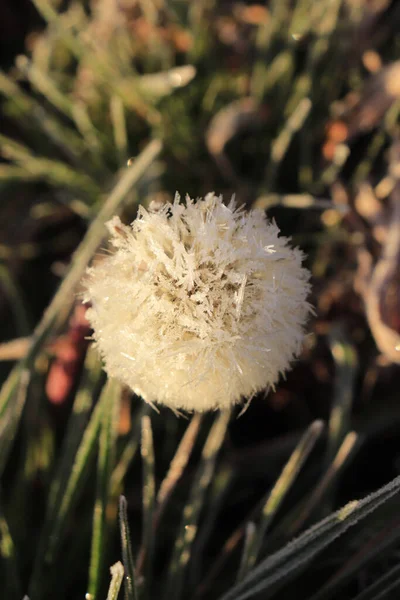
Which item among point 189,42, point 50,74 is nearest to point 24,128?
point 50,74

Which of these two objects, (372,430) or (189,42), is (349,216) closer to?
(372,430)

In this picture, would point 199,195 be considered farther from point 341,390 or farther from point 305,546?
point 305,546

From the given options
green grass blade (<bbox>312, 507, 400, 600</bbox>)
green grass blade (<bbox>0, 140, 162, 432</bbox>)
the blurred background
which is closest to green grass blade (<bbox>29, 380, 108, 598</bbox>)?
the blurred background

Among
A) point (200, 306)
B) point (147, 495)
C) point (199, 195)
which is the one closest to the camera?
point (200, 306)

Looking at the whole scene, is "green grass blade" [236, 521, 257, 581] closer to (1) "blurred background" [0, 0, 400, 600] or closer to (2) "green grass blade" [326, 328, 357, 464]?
(1) "blurred background" [0, 0, 400, 600]

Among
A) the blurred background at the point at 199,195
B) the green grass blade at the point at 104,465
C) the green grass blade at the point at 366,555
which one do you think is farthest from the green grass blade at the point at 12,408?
the green grass blade at the point at 366,555

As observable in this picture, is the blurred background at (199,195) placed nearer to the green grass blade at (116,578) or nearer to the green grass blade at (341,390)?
the green grass blade at (341,390)

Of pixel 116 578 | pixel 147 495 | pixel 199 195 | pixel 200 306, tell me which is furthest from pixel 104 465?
pixel 199 195
